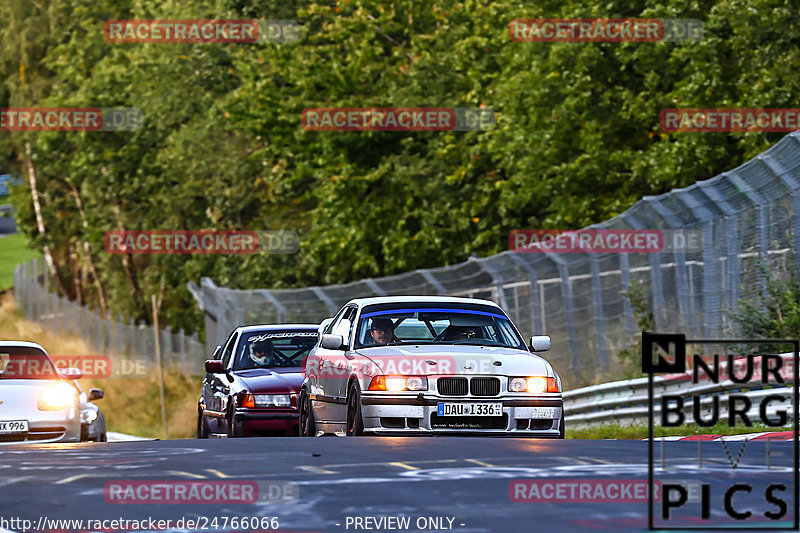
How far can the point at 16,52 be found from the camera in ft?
270

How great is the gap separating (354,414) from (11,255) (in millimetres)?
129901

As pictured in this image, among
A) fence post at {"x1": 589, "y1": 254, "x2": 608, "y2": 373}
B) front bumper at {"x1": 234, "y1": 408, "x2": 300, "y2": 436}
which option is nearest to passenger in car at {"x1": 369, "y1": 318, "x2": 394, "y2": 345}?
front bumper at {"x1": 234, "y1": 408, "x2": 300, "y2": 436}

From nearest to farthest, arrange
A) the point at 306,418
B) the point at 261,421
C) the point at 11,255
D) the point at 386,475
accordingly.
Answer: the point at 386,475 → the point at 306,418 → the point at 261,421 → the point at 11,255

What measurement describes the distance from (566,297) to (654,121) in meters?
10.7

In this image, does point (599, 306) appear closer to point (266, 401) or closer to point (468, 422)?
point (266, 401)

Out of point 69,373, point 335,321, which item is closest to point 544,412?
point 335,321

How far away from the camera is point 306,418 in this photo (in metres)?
17.2

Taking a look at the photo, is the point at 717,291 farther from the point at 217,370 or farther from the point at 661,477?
the point at 661,477

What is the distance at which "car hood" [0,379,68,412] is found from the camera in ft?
58.7

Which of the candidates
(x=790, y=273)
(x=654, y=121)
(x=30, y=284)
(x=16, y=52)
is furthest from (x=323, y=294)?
(x=16, y=52)

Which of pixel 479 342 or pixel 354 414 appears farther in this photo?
pixel 479 342

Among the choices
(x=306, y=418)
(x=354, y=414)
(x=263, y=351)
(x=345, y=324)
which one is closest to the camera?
(x=354, y=414)

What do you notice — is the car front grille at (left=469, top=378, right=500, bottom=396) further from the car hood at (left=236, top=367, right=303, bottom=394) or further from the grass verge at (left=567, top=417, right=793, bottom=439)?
the car hood at (left=236, top=367, right=303, bottom=394)

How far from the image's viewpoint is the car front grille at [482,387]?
14.8 m
